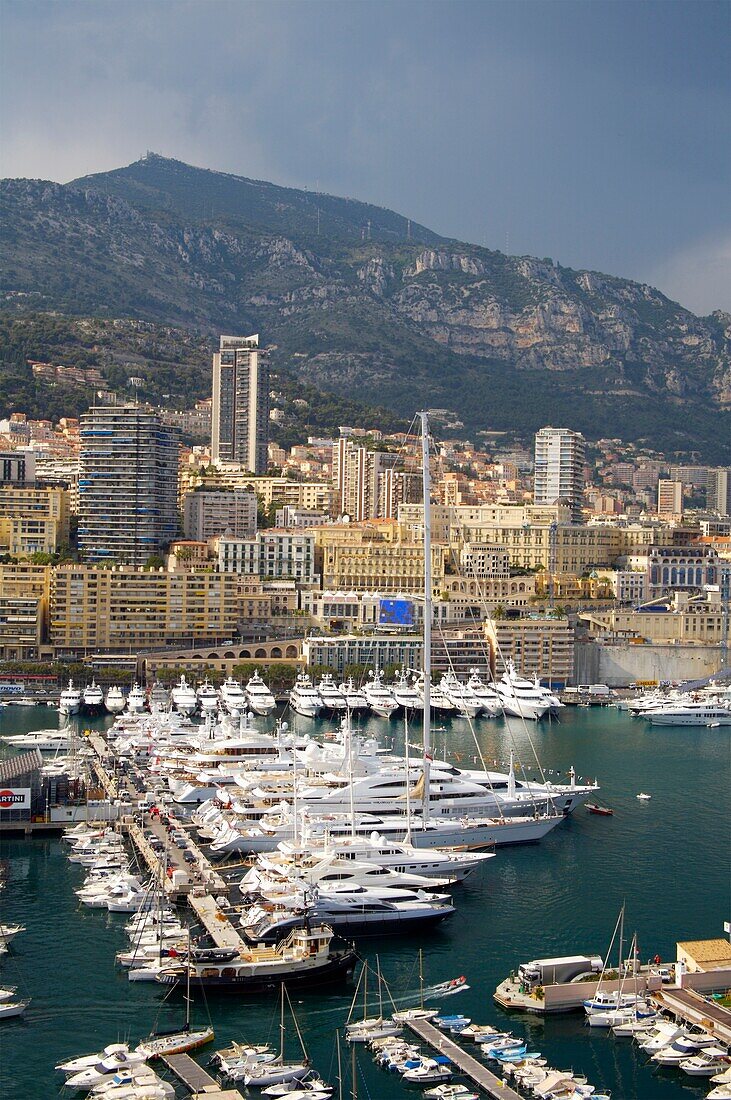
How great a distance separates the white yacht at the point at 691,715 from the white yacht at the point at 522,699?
9.37 ft

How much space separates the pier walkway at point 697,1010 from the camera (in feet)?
50.0

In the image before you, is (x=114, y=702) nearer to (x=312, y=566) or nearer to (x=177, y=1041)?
(x=312, y=566)

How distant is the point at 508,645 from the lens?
151ft

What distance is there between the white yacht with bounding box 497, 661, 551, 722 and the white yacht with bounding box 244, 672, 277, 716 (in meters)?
6.17

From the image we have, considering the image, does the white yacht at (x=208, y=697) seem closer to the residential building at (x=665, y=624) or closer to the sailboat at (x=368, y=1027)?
the residential building at (x=665, y=624)

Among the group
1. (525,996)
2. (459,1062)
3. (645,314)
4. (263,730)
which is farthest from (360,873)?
(645,314)

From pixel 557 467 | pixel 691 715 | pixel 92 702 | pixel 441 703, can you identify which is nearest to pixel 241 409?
pixel 557 467

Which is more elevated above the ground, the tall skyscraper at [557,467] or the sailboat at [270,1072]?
the tall skyscraper at [557,467]

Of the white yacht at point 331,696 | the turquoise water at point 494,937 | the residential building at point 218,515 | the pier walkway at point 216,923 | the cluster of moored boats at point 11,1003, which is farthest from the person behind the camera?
the residential building at point 218,515

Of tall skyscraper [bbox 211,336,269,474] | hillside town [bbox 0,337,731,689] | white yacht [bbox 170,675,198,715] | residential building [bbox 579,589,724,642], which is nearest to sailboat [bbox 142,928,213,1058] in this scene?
white yacht [bbox 170,675,198,715]

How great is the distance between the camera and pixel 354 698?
131 feet

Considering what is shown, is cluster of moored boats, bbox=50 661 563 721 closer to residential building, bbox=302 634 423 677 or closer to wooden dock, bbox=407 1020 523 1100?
residential building, bbox=302 634 423 677

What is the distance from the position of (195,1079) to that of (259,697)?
83.6ft

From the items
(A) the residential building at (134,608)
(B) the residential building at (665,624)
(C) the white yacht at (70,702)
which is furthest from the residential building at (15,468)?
(B) the residential building at (665,624)
